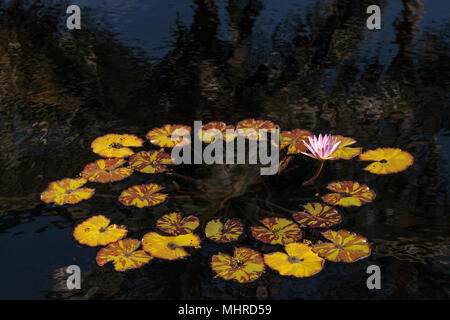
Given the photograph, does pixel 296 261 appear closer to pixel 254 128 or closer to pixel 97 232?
pixel 97 232

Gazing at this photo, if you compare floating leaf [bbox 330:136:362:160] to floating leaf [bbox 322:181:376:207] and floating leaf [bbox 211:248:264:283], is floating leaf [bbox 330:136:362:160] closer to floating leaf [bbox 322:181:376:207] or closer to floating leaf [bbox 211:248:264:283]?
floating leaf [bbox 322:181:376:207]

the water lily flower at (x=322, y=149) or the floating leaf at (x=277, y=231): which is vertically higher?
the water lily flower at (x=322, y=149)

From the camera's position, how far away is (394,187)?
1.81 m

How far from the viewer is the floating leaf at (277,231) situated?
154 cm

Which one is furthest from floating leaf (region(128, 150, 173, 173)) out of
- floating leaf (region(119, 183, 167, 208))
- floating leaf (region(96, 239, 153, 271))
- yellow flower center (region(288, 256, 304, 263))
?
yellow flower center (region(288, 256, 304, 263))

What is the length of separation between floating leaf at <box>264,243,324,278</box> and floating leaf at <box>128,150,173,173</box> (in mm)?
612

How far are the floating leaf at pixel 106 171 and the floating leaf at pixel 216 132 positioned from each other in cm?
36

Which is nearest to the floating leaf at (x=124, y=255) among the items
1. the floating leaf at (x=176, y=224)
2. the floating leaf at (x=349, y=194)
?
the floating leaf at (x=176, y=224)

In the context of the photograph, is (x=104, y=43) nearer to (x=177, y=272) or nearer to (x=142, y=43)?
(x=142, y=43)

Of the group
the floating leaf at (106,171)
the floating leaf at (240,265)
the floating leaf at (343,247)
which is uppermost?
the floating leaf at (106,171)

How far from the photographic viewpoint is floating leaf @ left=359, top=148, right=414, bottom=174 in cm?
189

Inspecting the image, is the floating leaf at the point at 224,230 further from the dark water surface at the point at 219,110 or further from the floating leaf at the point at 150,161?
the floating leaf at the point at 150,161

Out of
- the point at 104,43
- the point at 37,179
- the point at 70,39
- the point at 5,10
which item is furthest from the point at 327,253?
the point at 5,10

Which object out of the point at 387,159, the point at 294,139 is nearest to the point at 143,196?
the point at 294,139
